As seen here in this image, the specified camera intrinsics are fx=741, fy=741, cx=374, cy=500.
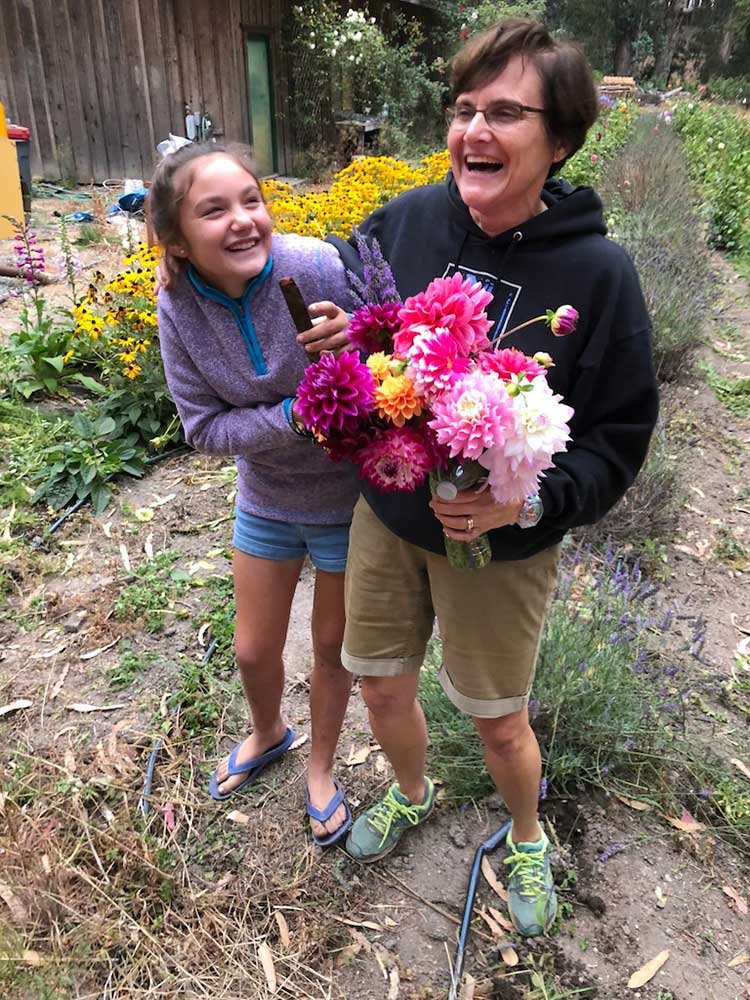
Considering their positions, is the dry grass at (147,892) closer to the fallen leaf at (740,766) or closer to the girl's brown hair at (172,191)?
the fallen leaf at (740,766)

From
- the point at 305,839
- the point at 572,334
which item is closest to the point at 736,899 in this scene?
the point at 305,839

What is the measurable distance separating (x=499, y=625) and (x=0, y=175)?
3.85 m

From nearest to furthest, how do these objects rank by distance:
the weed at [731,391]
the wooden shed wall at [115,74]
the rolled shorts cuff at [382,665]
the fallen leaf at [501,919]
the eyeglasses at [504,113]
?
the eyeglasses at [504,113] → the rolled shorts cuff at [382,665] → the fallen leaf at [501,919] → the weed at [731,391] → the wooden shed wall at [115,74]

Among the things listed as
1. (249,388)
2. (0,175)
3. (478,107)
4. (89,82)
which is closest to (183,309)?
(249,388)

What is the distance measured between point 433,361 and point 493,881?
1.69 m

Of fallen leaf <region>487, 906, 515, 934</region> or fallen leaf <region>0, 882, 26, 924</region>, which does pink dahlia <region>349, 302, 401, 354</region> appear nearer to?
fallen leaf <region>487, 906, 515, 934</region>

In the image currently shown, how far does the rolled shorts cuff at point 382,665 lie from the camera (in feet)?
6.06

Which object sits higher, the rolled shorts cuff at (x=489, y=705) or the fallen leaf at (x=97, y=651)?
the rolled shorts cuff at (x=489, y=705)

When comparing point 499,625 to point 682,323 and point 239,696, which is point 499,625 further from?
point 682,323

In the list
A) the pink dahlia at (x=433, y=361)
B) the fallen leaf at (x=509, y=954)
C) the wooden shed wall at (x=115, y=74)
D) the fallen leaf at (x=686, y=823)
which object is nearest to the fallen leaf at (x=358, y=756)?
the fallen leaf at (x=509, y=954)

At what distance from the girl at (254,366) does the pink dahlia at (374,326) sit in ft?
0.22

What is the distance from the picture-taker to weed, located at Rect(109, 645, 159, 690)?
2848 mm

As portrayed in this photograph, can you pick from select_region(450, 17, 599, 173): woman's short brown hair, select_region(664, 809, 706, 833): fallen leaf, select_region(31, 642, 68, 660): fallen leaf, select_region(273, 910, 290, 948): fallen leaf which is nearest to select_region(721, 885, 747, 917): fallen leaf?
select_region(664, 809, 706, 833): fallen leaf

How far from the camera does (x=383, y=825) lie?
7.32 feet
